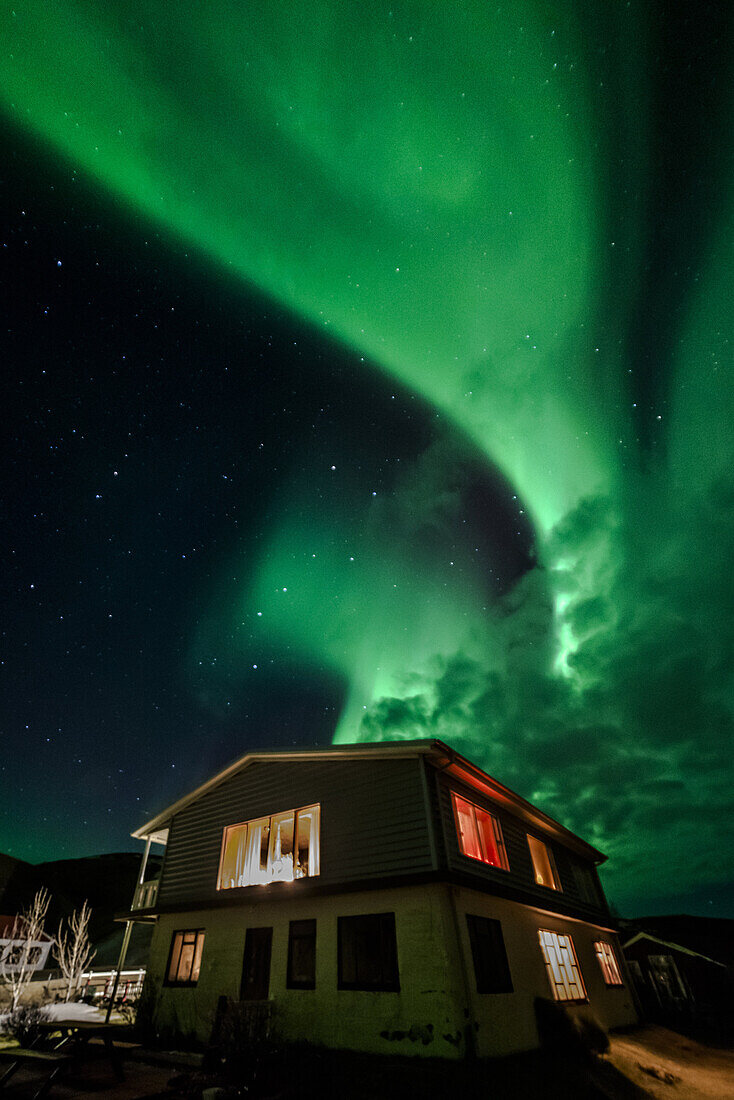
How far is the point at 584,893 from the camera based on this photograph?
20781 mm

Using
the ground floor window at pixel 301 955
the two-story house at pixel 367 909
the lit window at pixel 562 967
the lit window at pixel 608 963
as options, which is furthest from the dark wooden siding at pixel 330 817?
the lit window at pixel 608 963

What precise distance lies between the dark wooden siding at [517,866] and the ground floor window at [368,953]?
192 centimetres

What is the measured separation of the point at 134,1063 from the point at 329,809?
6.97 m

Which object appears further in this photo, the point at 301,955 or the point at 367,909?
the point at 301,955

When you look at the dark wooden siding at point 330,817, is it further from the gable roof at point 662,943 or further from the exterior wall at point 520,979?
the gable roof at point 662,943

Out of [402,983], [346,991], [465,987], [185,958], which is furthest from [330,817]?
[185,958]

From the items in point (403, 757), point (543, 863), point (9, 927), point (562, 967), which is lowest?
point (562, 967)

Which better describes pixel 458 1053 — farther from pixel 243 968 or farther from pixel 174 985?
pixel 174 985

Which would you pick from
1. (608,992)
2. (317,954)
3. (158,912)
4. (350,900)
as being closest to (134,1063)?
(158,912)

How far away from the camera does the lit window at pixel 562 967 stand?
1423 centimetres

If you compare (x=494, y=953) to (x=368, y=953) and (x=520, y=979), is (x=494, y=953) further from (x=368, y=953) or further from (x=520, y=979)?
(x=368, y=953)

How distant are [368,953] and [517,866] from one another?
6505 mm

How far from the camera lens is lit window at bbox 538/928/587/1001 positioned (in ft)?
46.7

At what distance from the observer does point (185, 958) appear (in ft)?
46.8
